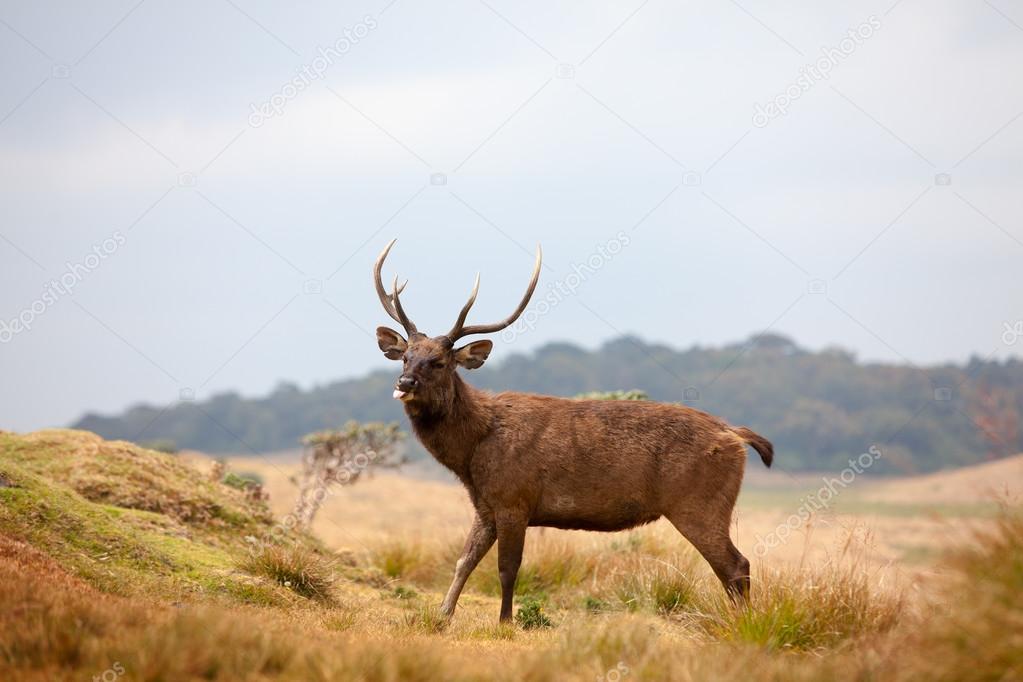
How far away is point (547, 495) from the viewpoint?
10.7 metres

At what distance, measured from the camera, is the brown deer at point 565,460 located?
10.4 m

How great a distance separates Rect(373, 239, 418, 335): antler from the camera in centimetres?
1122

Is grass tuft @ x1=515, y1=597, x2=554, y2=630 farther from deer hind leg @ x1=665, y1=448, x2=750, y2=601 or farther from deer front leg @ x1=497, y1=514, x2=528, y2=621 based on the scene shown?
deer hind leg @ x1=665, y1=448, x2=750, y2=601

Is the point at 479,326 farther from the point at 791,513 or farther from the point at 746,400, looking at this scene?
the point at 746,400

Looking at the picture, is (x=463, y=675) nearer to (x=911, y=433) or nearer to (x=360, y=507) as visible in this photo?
(x=360, y=507)

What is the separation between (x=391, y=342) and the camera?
1155 centimetres

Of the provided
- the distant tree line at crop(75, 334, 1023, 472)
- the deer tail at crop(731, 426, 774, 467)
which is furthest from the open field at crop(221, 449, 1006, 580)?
the distant tree line at crop(75, 334, 1023, 472)

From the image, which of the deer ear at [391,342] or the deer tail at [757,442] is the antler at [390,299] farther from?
the deer tail at [757,442]

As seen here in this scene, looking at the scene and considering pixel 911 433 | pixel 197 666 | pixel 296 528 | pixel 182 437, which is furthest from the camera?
pixel 182 437

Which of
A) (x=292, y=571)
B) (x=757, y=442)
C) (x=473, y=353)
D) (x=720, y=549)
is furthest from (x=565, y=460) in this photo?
(x=292, y=571)

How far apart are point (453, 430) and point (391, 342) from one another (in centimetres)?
133

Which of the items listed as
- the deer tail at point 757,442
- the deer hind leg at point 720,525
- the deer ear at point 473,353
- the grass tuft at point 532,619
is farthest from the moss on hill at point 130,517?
→ the deer tail at point 757,442

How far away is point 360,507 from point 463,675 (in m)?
41.2

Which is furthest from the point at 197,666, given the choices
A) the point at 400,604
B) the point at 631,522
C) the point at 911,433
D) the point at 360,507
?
the point at 911,433
